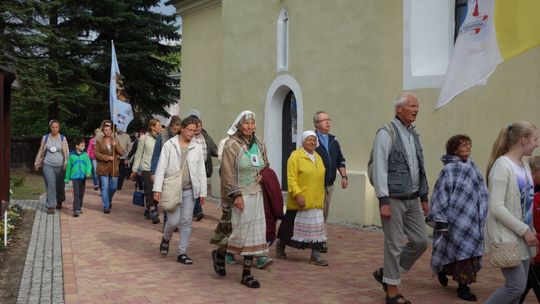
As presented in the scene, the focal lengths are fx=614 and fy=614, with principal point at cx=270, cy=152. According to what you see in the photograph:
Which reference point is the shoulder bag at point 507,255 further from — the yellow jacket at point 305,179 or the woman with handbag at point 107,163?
the woman with handbag at point 107,163

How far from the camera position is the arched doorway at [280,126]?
13828 mm

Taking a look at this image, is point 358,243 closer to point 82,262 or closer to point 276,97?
point 82,262

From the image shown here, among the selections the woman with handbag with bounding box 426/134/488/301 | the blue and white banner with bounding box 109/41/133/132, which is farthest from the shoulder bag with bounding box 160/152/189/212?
the blue and white banner with bounding box 109/41/133/132

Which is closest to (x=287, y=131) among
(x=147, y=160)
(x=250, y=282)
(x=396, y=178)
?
(x=147, y=160)

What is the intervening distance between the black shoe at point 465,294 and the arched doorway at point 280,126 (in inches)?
307

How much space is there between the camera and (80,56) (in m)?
26.1

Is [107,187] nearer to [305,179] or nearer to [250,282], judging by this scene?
[305,179]

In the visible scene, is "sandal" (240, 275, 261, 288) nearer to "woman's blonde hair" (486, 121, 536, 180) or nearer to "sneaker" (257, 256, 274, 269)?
"sneaker" (257, 256, 274, 269)

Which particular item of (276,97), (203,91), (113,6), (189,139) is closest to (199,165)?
(189,139)

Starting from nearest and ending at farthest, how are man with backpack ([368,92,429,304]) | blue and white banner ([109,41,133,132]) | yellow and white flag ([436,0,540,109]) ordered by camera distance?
yellow and white flag ([436,0,540,109]) < man with backpack ([368,92,429,304]) < blue and white banner ([109,41,133,132])

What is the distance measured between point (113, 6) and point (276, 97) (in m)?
14.5

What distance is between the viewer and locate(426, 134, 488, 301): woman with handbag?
6109 mm

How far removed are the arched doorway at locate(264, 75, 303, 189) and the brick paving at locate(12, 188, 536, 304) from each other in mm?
4194

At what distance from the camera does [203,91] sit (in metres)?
19.6
